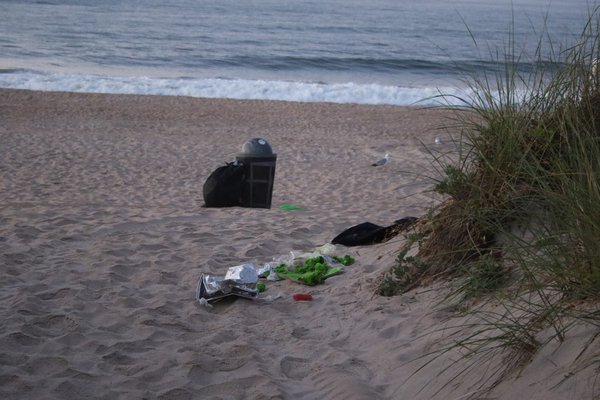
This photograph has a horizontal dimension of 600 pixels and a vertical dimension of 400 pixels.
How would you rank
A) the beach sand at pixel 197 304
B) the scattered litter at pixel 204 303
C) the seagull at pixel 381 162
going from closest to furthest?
the beach sand at pixel 197 304 < the scattered litter at pixel 204 303 < the seagull at pixel 381 162

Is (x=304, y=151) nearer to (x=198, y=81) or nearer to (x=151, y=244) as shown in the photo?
(x=151, y=244)

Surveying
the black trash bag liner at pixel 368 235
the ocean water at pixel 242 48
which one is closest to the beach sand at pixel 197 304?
the black trash bag liner at pixel 368 235

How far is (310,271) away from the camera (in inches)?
194

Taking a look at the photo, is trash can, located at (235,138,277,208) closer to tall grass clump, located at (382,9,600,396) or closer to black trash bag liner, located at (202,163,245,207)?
black trash bag liner, located at (202,163,245,207)

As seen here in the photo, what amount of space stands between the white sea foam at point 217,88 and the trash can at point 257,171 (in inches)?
439

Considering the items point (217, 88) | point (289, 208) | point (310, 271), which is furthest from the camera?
point (217, 88)

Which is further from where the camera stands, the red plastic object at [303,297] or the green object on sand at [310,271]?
the green object on sand at [310,271]

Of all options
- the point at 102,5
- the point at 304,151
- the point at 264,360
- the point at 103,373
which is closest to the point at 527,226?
the point at 264,360

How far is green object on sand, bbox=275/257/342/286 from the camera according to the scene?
4777mm

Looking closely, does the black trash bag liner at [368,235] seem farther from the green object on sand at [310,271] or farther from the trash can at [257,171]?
the trash can at [257,171]

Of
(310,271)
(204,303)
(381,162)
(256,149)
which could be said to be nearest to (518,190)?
(310,271)

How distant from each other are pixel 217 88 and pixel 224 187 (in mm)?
12405

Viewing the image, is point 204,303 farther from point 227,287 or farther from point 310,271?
point 310,271

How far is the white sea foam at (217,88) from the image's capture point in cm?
1856
